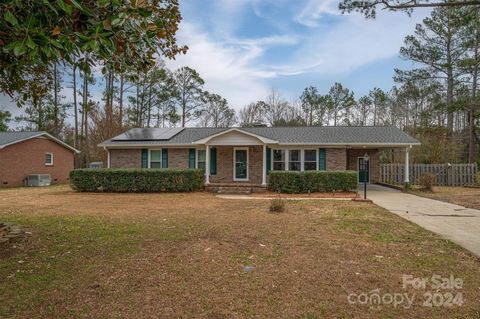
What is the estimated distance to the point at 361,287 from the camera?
145 inches

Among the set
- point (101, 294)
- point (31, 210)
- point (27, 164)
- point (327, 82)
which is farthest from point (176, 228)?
point (327, 82)

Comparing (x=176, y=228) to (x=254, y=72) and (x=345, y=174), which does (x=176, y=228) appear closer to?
(x=345, y=174)

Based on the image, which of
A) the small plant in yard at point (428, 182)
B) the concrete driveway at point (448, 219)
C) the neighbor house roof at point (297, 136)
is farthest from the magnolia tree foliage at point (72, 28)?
the small plant in yard at point (428, 182)

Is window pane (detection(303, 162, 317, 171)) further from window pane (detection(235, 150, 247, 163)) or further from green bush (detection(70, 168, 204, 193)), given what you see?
green bush (detection(70, 168, 204, 193))

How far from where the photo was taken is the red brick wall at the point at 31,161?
808 inches

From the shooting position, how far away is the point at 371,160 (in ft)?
68.9

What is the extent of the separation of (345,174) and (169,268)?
11.8 metres

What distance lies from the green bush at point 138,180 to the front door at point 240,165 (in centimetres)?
282

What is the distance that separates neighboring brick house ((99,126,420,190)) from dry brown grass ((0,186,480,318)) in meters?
8.79

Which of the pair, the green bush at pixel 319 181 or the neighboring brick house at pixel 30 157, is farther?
the neighboring brick house at pixel 30 157

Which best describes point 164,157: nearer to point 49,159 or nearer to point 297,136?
point 297,136

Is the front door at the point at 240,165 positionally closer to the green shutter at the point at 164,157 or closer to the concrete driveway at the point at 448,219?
the green shutter at the point at 164,157

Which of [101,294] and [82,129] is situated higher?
[82,129]

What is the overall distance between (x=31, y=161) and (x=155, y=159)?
35.7 feet
